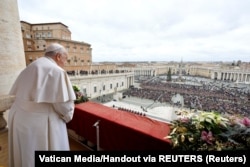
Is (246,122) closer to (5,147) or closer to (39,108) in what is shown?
(39,108)

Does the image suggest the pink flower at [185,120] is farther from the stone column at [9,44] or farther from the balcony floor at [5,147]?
the stone column at [9,44]

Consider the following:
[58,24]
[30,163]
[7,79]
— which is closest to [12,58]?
[7,79]

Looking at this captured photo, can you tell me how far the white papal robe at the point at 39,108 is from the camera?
3.24 feet

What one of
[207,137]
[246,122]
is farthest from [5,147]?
[246,122]

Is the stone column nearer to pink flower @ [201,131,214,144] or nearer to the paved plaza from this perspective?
the paved plaza

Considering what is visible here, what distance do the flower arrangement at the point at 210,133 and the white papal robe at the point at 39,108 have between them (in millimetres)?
783

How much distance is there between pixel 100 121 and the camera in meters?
1.58

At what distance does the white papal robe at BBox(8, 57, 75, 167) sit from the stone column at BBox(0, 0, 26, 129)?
1.91 meters

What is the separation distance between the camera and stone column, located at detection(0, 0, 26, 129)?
8.11 ft

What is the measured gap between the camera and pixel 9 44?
2.59 m

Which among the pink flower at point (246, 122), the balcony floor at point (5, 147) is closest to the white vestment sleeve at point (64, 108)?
the balcony floor at point (5, 147)

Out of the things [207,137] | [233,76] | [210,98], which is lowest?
[210,98]

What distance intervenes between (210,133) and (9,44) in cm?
315

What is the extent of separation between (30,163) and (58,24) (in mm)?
16136
